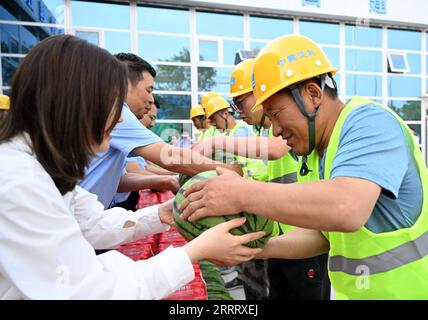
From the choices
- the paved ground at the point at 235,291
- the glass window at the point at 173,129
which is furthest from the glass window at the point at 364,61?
the paved ground at the point at 235,291

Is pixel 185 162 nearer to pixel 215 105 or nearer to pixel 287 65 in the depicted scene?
pixel 287 65

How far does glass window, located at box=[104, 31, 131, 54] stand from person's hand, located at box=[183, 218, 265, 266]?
34.3ft

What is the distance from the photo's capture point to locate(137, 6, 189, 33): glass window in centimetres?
1121

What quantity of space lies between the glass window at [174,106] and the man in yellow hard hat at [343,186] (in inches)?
399

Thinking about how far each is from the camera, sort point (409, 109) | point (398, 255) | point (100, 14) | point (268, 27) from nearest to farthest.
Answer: point (398, 255) → point (100, 14) → point (268, 27) → point (409, 109)

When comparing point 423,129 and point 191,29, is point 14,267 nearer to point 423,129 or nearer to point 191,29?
point 191,29

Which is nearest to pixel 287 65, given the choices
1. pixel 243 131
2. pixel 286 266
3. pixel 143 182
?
pixel 286 266

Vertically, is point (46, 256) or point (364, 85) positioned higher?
point (364, 85)

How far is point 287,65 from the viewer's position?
5.43ft

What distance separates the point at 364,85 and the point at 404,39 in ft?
7.44

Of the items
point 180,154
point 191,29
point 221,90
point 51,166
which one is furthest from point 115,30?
point 51,166

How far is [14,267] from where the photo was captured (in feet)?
3.64

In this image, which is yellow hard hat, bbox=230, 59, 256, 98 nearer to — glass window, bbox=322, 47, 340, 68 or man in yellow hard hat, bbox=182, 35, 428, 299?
man in yellow hard hat, bbox=182, 35, 428, 299

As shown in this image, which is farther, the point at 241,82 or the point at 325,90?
the point at 241,82
